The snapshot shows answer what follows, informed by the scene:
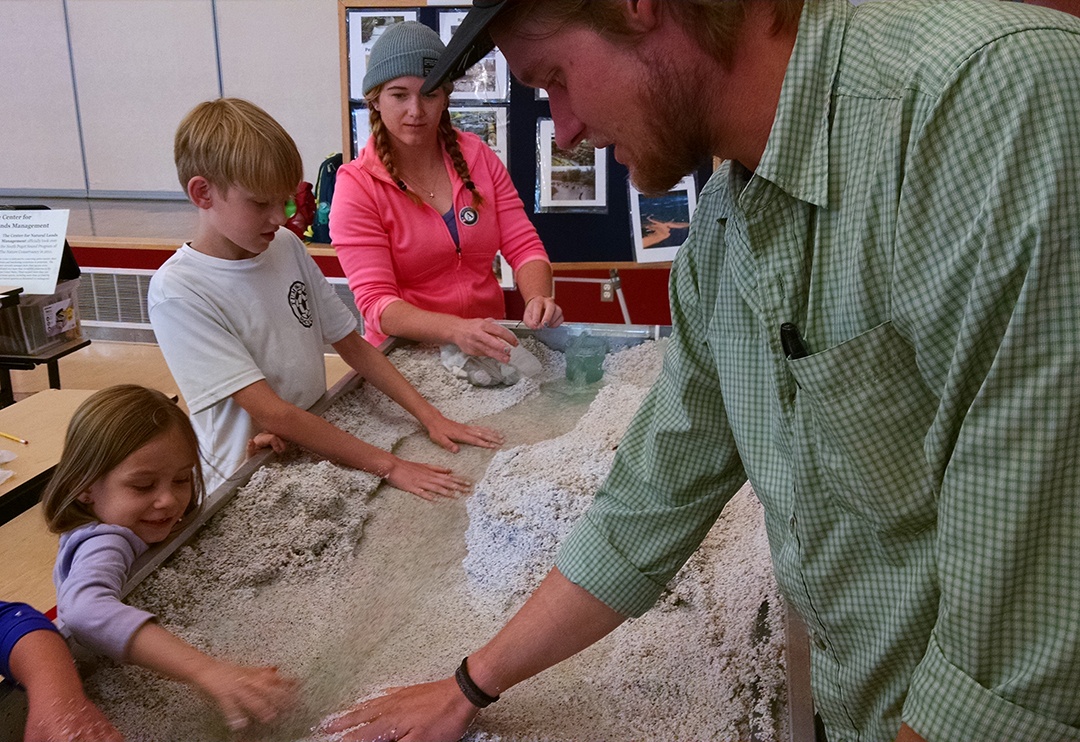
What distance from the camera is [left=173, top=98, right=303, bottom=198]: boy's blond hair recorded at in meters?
1.62

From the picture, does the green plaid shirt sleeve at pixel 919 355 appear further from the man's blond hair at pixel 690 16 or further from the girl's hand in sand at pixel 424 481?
the girl's hand in sand at pixel 424 481

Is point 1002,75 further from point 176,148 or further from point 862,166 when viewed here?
point 176,148

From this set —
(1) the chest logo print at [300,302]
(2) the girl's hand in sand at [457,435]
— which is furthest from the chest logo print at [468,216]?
(2) the girl's hand in sand at [457,435]

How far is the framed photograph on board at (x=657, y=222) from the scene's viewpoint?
3.92 m

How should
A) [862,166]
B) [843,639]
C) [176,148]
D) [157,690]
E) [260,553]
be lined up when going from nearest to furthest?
1. [862,166]
2. [843,639]
3. [157,690]
4. [260,553]
5. [176,148]

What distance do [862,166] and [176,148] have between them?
136 cm

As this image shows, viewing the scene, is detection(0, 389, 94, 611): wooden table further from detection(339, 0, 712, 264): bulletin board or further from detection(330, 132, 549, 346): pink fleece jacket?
detection(339, 0, 712, 264): bulletin board

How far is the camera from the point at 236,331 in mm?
1690

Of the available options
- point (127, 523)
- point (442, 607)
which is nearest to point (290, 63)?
point (127, 523)

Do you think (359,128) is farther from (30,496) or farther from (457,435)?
(457,435)

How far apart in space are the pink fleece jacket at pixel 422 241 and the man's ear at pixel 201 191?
0.52 m

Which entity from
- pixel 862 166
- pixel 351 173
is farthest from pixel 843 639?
pixel 351 173

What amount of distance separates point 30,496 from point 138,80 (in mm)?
4339

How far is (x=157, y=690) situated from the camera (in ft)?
3.45
